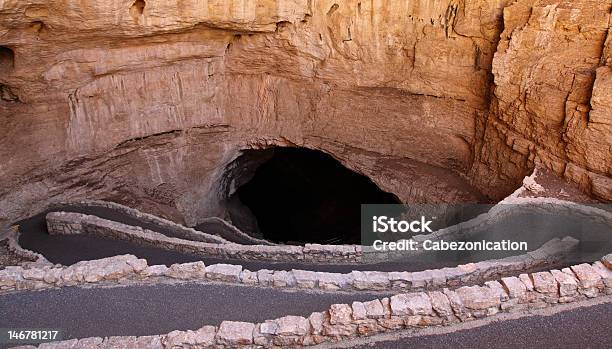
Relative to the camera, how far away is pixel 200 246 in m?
9.78

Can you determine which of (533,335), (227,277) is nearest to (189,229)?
(227,277)

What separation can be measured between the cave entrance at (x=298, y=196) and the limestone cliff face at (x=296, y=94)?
232 cm

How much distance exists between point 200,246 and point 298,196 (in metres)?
11.5

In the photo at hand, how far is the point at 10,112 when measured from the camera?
39.7 ft

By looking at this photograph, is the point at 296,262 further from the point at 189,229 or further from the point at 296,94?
the point at 296,94

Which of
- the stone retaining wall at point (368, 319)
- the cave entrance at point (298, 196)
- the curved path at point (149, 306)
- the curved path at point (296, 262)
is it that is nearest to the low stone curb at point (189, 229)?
the curved path at point (296, 262)

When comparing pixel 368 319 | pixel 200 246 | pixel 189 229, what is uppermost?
pixel 368 319

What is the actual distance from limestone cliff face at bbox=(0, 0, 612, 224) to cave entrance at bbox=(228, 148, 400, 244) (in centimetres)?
232

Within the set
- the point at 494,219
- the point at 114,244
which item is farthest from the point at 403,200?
the point at 114,244

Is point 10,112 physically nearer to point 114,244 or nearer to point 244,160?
point 114,244

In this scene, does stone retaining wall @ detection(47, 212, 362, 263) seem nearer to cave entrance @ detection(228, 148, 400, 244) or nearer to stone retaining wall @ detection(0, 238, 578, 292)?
stone retaining wall @ detection(0, 238, 578, 292)

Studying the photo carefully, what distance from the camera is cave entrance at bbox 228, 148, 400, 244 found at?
18.5 meters

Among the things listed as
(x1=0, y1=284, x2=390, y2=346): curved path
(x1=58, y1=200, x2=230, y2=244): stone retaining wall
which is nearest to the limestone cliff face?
(x1=58, y1=200, x2=230, y2=244): stone retaining wall

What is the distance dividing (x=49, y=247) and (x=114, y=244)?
1.62 m
